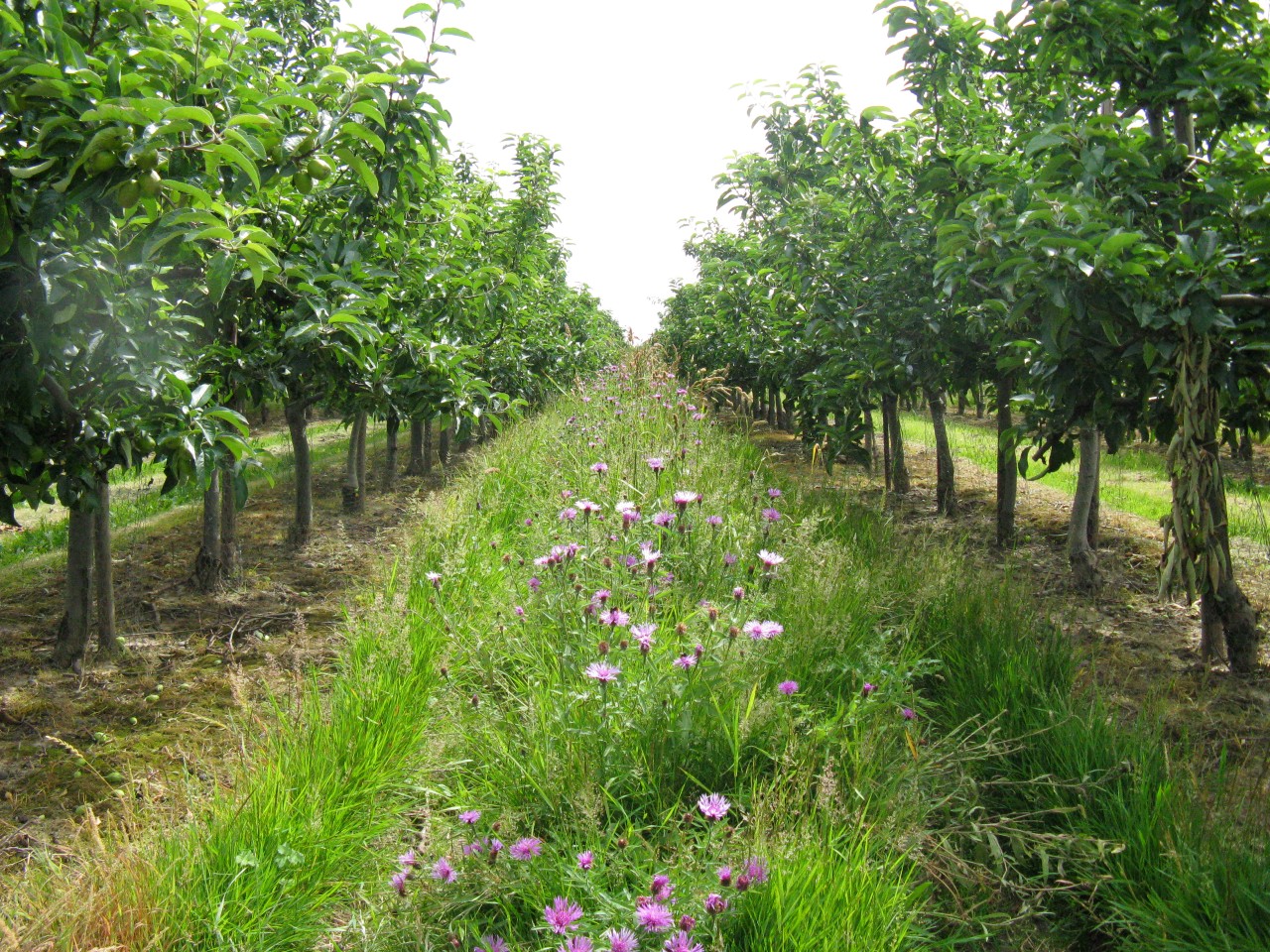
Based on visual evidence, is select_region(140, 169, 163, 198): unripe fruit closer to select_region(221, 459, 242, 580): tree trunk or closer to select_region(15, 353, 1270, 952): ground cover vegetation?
select_region(15, 353, 1270, 952): ground cover vegetation

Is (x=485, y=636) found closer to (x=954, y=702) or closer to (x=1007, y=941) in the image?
(x=954, y=702)

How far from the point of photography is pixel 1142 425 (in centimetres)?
389

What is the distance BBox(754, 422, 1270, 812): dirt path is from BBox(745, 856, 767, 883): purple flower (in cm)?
152

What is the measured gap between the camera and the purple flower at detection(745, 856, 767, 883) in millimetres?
1683

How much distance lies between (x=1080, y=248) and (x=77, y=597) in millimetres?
4479

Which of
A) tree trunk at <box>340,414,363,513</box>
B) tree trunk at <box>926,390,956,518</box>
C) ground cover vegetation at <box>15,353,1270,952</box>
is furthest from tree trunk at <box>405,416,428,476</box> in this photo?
ground cover vegetation at <box>15,353,1270,952</box>

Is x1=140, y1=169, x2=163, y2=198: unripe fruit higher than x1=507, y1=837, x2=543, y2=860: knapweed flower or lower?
higher

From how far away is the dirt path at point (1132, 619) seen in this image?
10.4 feet

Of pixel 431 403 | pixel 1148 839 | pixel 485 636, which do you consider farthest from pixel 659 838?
pixel 431 403

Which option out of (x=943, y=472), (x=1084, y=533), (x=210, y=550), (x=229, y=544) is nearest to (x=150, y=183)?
(x=210, y=550)

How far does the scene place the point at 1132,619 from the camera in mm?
4574

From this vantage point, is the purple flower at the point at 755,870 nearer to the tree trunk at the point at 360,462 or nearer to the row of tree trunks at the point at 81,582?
the row of tree trunks at the point at 81,582

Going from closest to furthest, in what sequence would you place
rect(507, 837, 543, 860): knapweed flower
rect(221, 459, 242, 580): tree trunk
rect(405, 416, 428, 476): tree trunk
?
rect(507, 837, 543, 860): knapweed flower, rect(221, 459, 242, 580): tree trunk, rect(405, 416, 428, 476): tree trunk

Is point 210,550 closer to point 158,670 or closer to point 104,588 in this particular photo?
point 104,588
